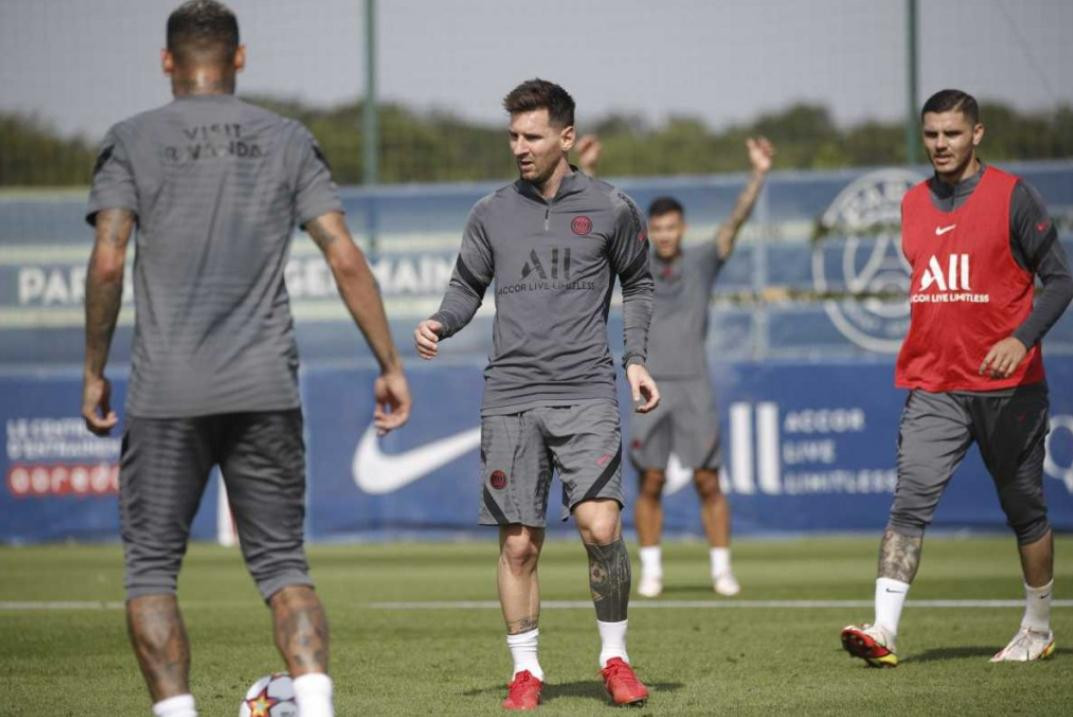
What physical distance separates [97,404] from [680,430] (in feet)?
23.6

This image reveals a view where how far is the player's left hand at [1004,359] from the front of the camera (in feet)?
24.0

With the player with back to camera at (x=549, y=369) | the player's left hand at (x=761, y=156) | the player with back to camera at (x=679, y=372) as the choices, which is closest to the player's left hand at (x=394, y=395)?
the player with back to camera at (x=549, y=369)

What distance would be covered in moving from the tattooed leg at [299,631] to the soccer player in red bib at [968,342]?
10.1 feet

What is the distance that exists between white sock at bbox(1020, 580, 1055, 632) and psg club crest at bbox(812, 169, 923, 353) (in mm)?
8708

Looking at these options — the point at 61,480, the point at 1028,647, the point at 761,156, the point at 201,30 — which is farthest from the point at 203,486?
the point at 61,480

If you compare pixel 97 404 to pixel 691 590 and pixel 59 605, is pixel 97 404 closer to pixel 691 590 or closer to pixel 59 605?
pixel 59 605

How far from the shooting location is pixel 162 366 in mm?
5191

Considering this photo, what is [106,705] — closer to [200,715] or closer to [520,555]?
[200,715]

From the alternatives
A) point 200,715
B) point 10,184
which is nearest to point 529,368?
point 200,715

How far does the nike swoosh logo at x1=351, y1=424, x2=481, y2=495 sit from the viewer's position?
16719 millimetres

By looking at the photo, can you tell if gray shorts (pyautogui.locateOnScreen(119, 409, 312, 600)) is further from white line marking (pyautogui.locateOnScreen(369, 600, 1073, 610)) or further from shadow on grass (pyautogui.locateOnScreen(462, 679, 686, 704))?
white line marking (pyautogui.locateOnScreen(369, 600, 1073, 610))

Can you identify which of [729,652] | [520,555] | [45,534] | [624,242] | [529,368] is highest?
[624,242]

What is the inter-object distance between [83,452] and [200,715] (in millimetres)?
10774

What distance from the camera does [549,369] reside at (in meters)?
6.83
